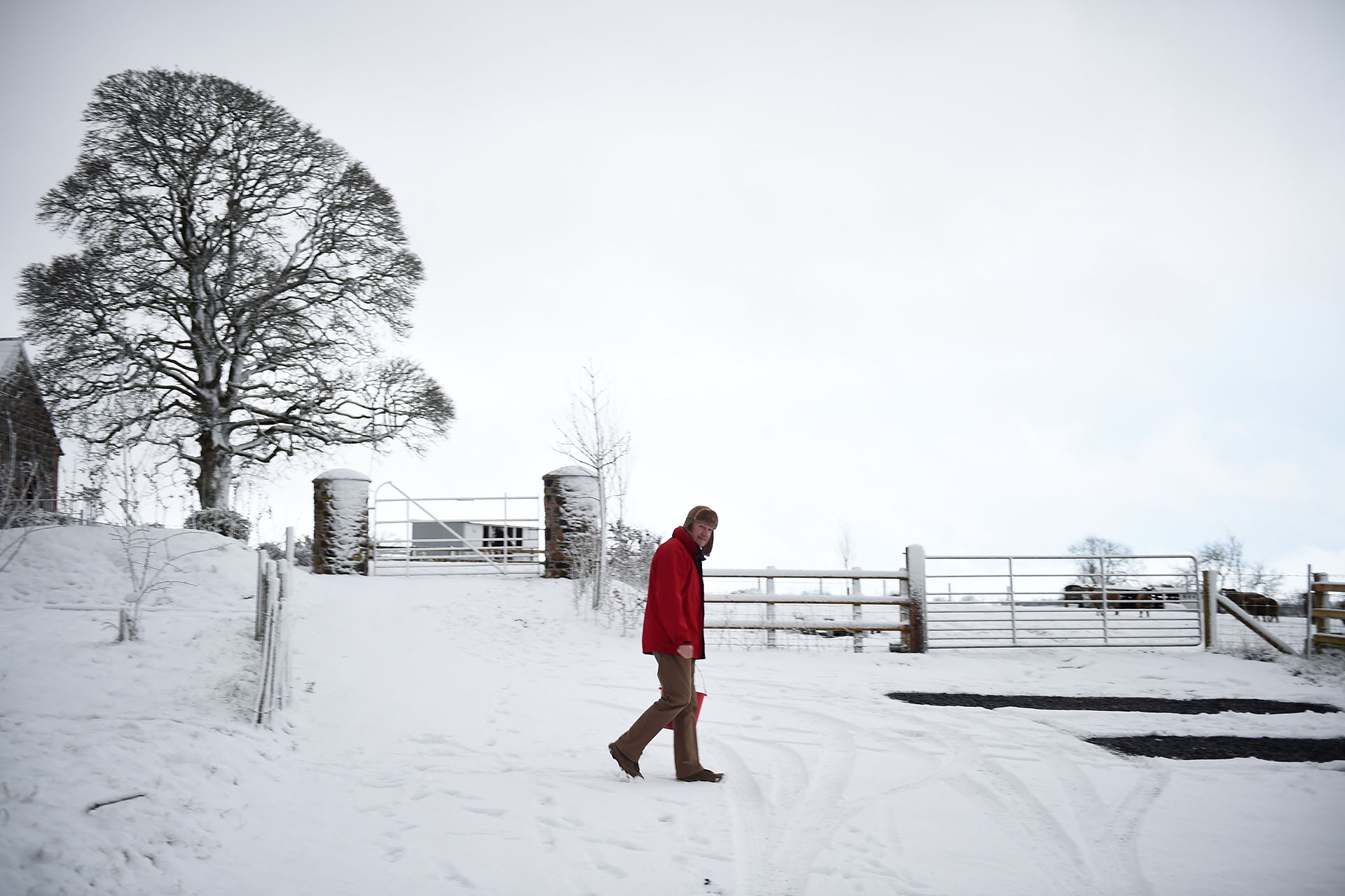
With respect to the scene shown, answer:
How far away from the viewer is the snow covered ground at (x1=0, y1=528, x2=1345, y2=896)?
4.07 metres

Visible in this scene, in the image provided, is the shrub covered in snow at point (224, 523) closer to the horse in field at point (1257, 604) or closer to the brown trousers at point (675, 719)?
the brown trousers at point (675, 719)

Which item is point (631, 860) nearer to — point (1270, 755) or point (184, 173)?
point (1270, 755)

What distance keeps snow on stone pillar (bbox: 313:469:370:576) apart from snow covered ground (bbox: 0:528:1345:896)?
6.71 m

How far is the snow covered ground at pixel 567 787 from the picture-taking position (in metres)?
4.07

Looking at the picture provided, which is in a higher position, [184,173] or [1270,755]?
[184,173]

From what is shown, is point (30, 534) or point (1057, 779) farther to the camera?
point (30, 534)

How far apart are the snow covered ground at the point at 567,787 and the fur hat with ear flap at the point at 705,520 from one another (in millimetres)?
1615

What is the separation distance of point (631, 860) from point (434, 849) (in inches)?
42.1

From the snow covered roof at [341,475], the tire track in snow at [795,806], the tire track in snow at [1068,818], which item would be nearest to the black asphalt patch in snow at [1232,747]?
the tire track in snow at [1068,818]

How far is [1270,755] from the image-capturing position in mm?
6512

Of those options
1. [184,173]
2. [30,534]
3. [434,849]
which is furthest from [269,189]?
[434,849]

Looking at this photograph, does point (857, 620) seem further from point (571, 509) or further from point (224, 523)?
point (224, 523)

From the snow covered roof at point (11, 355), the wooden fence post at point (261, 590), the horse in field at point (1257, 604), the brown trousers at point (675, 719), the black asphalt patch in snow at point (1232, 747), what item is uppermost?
the snow covered roof at point (11, 355)

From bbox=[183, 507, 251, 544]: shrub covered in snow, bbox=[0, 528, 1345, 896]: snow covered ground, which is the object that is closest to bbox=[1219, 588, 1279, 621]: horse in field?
bbox=[0, 528, 1345, 896]: snow covered ground
